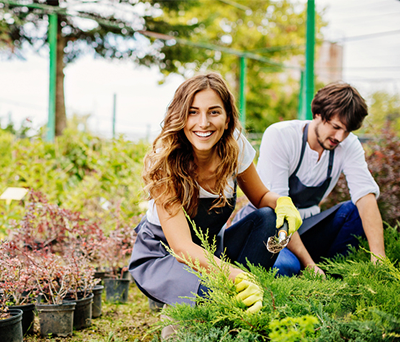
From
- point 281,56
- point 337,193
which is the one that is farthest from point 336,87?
point 281,56

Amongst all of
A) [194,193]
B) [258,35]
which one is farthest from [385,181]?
[258,35]

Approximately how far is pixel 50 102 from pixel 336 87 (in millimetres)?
3794

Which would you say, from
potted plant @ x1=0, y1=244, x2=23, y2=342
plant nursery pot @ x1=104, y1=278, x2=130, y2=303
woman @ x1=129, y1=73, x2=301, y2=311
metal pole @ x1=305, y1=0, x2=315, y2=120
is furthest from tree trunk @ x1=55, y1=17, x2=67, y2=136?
potted plant @ x1=0, y1=244, x2=23, y2=342

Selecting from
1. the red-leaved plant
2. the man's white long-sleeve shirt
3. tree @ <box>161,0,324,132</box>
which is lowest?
the red-leaved plant

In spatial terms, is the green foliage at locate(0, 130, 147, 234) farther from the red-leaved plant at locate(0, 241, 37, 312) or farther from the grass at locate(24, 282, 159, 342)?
the red-leaved plant at locate(0, 241, 37, 312)

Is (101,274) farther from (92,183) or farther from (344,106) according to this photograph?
(344,106)

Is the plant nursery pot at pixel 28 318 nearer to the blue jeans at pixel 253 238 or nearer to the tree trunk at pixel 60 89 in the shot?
the blue jeans at pixel 253 238

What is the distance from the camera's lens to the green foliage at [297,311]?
115 centimetres

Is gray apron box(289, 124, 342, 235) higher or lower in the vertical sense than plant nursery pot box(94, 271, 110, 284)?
higher

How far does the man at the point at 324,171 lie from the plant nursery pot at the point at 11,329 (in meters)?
1.36

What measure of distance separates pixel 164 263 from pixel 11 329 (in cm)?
69

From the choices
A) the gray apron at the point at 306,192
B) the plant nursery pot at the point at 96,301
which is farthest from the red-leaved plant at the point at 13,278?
the gray apron at the point at 306,192

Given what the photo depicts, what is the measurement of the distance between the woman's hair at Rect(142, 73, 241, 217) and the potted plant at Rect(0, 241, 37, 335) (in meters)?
0.72

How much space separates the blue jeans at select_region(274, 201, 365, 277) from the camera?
243 cm
